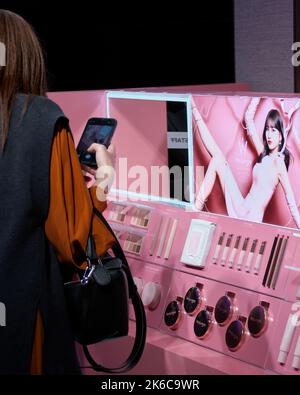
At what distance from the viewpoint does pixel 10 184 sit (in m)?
1.56

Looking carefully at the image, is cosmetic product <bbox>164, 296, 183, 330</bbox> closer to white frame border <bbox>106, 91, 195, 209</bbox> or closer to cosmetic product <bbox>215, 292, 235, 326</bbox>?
cosmetic product <bbox>215, 292, 235, 326</bbox>

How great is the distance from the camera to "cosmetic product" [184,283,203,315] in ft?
7.77

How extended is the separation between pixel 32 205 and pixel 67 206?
70mm

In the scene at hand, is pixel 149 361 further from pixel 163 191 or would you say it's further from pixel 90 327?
pixel 90 327

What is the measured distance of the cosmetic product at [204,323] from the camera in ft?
7.58

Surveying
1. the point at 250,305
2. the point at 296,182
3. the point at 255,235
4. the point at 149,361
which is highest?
the point at 296,182

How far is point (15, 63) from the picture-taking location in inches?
61.6

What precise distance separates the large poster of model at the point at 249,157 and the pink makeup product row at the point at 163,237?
12 cm

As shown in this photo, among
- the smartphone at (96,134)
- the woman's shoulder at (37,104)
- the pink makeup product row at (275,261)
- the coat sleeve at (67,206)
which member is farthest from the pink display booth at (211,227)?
the woman's shoulder at (37,104)

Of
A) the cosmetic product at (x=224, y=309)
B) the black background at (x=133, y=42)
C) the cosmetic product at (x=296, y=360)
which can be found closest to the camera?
the cosmetic product at (x=296, y=360)

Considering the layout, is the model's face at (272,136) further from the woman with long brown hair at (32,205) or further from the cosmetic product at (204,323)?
the woman with long brown hair at (32,205)

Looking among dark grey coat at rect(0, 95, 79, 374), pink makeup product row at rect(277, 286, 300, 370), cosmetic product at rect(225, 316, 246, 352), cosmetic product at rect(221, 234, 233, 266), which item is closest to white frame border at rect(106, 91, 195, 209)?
cosmetic product at rect(221, 234, 233, 266)
